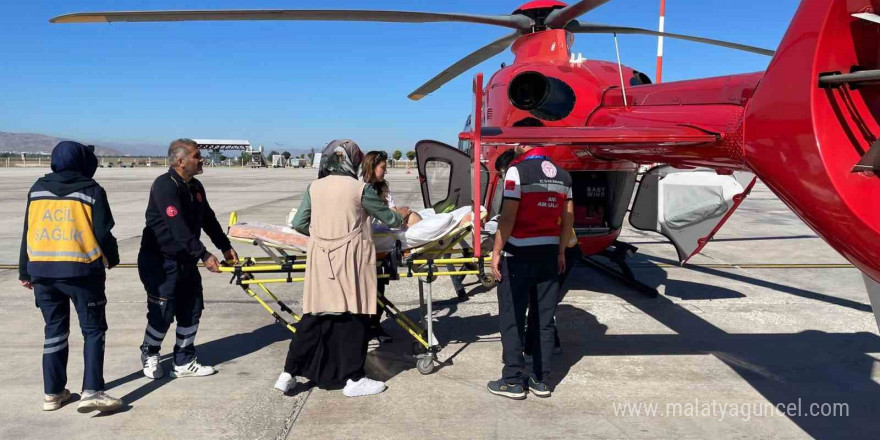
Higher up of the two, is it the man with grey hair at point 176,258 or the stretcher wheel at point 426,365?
the man with grey hair at point 176,258

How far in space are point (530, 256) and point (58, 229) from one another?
2882 mm

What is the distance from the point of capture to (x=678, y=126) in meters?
4.05

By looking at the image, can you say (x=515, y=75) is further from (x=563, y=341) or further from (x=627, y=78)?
(x=563, y=341)

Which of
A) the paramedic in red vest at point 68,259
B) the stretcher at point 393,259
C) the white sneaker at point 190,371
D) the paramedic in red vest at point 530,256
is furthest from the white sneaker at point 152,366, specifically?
the paramedic in red vest at point 530,256

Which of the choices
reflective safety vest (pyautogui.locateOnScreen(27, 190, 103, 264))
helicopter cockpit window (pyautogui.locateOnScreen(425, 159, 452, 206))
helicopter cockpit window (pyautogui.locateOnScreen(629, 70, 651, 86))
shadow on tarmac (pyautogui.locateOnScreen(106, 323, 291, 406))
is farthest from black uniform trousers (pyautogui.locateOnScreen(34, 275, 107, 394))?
helicopter cockpit window (pyautogui.locateOnScreen(629, 70, 651, 86))

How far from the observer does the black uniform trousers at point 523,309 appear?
151 inches

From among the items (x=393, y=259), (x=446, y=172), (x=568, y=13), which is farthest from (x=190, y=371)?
(x=568, y=13)

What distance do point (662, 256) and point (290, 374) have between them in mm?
6950

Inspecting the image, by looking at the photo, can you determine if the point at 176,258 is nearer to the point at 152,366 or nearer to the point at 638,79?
the point at 152,366

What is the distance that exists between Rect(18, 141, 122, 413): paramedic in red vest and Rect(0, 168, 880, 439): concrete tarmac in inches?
9.4

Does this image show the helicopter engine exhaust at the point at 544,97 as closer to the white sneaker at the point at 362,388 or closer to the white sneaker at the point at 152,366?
the white sneaker at the point at 362,388

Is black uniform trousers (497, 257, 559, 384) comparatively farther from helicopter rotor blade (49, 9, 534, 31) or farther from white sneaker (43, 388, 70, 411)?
helicopter rotor blade (49, 9, 534, 31)

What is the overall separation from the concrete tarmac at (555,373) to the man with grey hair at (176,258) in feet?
0.83

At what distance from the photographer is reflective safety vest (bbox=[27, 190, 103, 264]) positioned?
3.36 meters
